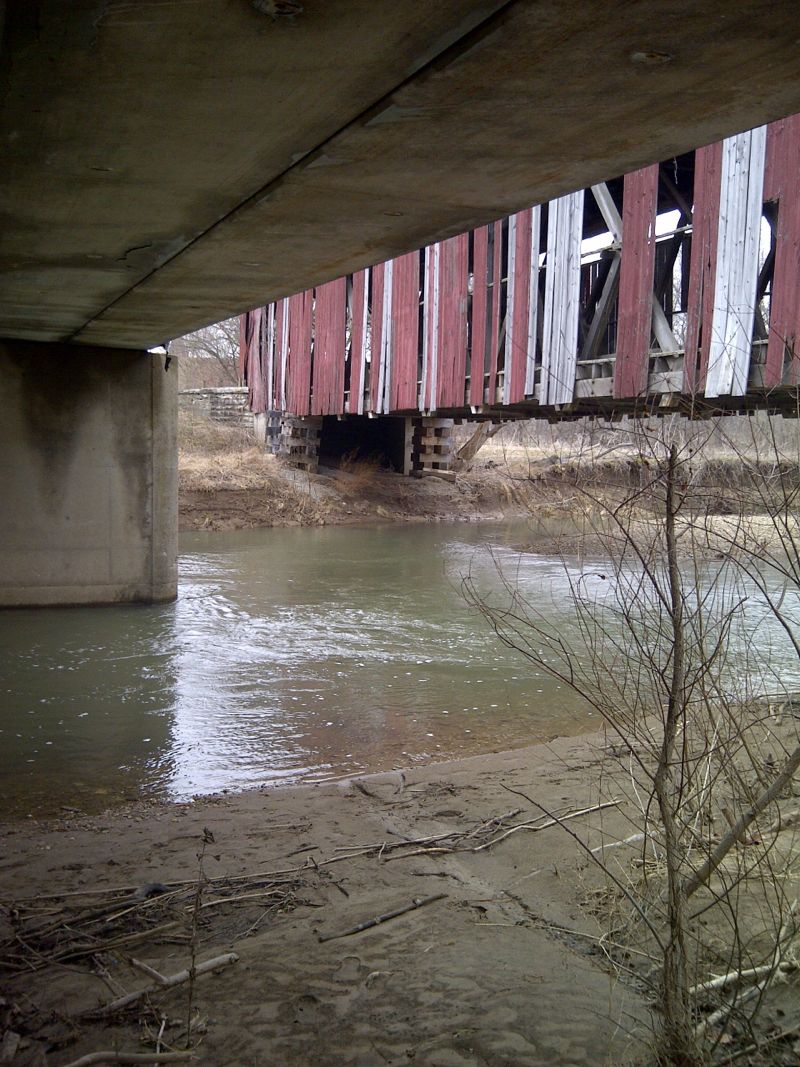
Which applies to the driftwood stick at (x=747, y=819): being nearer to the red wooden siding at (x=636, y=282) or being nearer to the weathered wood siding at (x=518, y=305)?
the red wooden siding at (x=636, y=282)

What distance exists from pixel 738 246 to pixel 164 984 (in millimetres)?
10642

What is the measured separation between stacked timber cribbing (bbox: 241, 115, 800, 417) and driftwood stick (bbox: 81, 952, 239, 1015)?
5031 millimetres

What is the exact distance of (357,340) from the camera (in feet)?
68.2

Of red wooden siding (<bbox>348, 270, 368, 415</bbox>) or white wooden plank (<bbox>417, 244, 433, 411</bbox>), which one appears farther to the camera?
red wooden siding (<bbox>348, 270, 368, 415</bbox>)

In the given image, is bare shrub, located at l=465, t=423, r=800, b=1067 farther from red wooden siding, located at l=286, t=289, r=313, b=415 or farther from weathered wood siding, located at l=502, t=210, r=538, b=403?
red wooden siding, located at l=286, t=289, r=313, b=415

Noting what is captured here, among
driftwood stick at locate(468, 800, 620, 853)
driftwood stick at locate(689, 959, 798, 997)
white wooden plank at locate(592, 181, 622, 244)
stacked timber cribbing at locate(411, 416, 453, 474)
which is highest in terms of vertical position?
white wooden plank at locate(592, 181, 622, 244)

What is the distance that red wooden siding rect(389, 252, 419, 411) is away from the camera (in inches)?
726

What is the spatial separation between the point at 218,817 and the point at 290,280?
12.9 ft

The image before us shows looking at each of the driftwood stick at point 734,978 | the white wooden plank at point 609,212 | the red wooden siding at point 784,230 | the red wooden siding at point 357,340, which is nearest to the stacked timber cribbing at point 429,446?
the red wooden siding at point 357,340

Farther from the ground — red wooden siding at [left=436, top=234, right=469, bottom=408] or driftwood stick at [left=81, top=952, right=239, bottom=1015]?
red wooden siding at [left=436, top=234, right=469, bottom=408]

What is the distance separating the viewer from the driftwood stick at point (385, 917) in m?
3.30

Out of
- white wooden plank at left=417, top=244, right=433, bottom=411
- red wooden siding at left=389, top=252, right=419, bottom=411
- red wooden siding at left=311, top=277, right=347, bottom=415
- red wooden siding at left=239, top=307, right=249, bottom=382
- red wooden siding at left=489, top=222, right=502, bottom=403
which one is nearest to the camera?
red wooden siding at left=489, top=222, right=502, bottom=403

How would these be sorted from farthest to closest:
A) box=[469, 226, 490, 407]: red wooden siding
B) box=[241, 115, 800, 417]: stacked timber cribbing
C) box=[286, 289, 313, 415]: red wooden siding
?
box=[286, 289, 313, 415]: red wooden siding
box=[469, 226, 490, 407]: red wooden siding
box=[241, 115, 800, 417]: stacked timber cribbing

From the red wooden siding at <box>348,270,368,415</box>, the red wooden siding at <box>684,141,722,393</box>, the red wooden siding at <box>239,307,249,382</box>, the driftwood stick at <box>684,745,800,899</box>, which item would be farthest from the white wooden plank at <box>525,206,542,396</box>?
the red wooden siding at <box>239,307,249,382</box>
